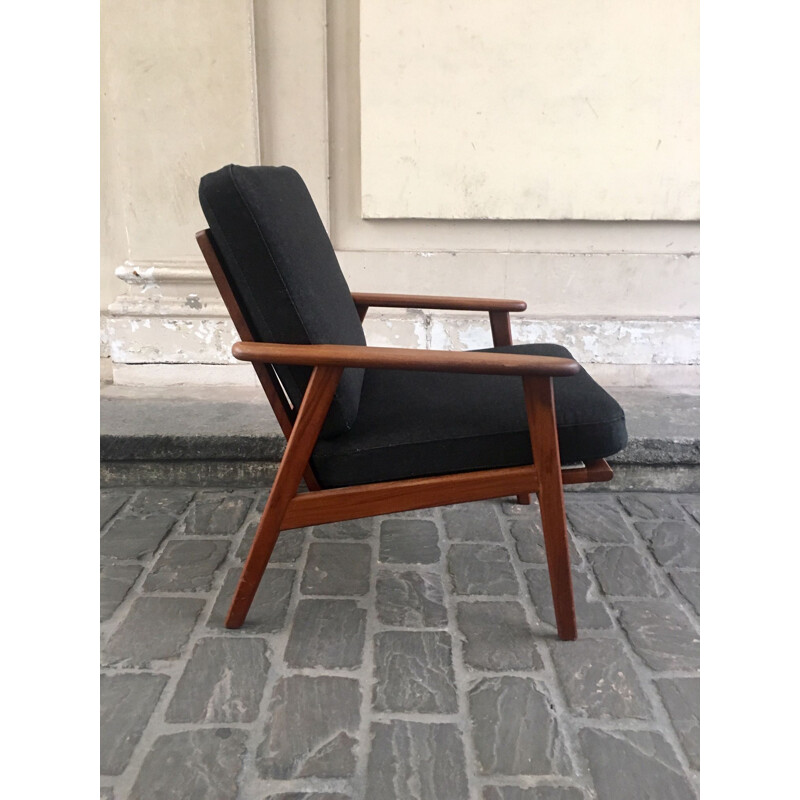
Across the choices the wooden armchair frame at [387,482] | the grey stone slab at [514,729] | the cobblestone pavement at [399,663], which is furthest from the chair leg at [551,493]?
the grey stone slab at [514,729]

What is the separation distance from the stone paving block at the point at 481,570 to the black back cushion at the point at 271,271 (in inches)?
25.9

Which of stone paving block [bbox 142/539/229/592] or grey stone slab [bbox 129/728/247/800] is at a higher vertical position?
stone paving block [bbox 142/539/229/592]

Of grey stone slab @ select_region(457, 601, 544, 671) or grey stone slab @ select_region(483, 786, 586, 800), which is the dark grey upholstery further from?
grey stone slab @ select_region(483, 786, 586, 800)

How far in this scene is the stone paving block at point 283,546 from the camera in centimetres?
209

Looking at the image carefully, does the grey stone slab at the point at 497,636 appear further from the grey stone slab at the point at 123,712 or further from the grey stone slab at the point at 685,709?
the grey stone slab at the point at 123,712

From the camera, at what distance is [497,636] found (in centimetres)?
171

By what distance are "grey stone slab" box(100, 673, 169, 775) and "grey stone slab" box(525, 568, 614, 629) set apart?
100cm

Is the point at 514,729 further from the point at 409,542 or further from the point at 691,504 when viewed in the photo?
the point at 691,504

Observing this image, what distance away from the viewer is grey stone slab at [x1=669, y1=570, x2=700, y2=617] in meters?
1.88

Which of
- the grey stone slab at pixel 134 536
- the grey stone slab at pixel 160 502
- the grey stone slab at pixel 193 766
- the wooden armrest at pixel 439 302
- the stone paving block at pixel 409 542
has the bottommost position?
the grey stone slab at pixel 193 766

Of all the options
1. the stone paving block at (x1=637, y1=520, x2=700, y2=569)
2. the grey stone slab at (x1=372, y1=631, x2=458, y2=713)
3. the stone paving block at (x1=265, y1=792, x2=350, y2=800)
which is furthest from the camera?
the stone paving block at (x1=637, y1=520, x2=700, y2=569)

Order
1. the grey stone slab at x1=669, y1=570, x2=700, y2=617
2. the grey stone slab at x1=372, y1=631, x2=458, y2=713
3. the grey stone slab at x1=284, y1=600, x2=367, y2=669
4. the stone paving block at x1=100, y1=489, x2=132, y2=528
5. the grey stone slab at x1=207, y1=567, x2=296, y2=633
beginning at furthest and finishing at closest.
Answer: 1. the stone paving block at x1=100, y1=489, x2=132, y2=528
2. the grey stone slab at x1=669, y1=570, x2=700, y2=617
3. the grey stone slab at x1=207, y1=567, x2=296, y2=633
4. the grey stone slab at x1=284, y1=600, x2=367, y2=669
5. the grey stone slab at x1=372, y1=631, x2=458, y2=713

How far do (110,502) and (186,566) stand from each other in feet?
2.05

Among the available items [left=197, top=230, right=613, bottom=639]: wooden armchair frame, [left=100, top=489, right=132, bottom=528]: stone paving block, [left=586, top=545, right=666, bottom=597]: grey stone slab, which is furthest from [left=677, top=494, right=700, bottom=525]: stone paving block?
[left=100, top=489, right=132, bottom=528]: stone paving block
